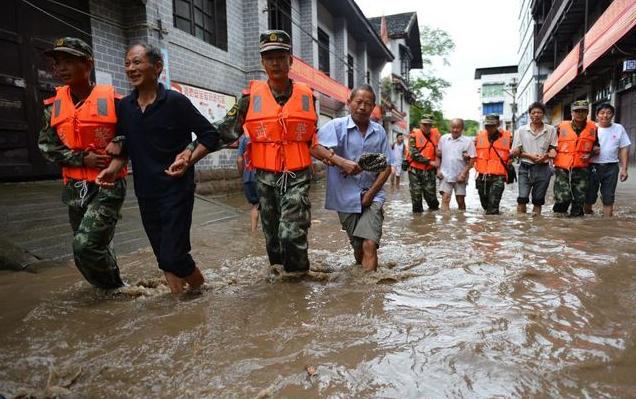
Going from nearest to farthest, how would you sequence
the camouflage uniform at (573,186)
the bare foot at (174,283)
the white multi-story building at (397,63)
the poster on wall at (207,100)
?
the bare foot at (174,283) < the camouflage uniform at (573,186) < the poster on wall at (207,100) < the white multi-story building at (397,63)

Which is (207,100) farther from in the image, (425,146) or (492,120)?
(492,120)

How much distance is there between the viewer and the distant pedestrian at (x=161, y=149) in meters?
3.01

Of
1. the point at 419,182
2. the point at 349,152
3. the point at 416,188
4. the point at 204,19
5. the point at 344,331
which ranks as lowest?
the point at 344,331

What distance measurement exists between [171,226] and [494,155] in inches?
222

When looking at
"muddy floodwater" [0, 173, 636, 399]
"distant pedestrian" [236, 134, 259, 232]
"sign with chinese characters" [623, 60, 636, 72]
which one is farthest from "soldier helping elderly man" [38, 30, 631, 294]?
"sign with chinese characters" [623, 60, 636, 72]

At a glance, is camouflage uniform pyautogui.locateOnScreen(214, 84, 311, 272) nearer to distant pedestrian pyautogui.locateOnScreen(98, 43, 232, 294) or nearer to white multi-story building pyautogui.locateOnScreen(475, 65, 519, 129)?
distant pedestrian pyautogui.locateOnScreen(98, 43, 232, 294)

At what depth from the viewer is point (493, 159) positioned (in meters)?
7.18

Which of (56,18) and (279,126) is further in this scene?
(56,18)

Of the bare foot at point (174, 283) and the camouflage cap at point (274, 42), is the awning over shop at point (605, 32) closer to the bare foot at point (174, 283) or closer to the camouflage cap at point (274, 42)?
the camouflage cap at point (274, 42)

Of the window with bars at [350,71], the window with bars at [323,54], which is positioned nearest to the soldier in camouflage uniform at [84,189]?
the window with bars at [323,54]

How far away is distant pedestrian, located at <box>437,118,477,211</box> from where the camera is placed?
7398 mm

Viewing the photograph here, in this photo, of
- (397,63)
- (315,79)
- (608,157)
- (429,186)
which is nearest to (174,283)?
(429,186)

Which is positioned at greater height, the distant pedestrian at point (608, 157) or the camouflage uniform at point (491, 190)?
the distant pedestrian at point (608, 157)

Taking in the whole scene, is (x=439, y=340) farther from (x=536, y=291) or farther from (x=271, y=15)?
(x=271, y=15)
